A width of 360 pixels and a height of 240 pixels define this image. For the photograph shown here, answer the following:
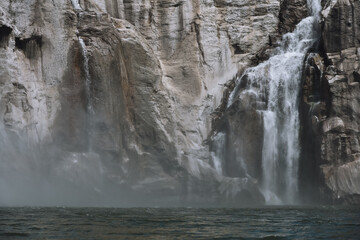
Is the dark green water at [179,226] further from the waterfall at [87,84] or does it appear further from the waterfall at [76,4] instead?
the waterfall at [76,4]

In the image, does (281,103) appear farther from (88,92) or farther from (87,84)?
(87,84)

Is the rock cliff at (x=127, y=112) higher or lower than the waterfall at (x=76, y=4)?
lower

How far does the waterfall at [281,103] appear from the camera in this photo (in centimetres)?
3322

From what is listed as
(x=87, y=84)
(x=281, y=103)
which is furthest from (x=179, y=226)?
(x=281, y=103)

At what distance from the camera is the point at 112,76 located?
33500 mm

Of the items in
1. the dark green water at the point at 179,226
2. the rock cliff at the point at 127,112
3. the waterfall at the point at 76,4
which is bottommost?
the dark green water at the point at 179,226

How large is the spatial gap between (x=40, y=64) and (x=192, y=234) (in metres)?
22.9

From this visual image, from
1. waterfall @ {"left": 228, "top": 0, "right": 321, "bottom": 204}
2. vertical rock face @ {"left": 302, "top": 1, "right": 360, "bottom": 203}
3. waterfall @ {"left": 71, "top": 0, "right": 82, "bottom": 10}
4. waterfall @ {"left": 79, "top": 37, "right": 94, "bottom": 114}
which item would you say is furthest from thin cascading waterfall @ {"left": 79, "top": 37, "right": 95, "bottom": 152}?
vertical rock face @ {"left": 302, "top": 1, "right": 360, "bottom": 203}

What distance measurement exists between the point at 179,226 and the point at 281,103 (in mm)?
20588

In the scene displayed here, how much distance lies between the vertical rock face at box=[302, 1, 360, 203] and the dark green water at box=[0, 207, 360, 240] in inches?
389

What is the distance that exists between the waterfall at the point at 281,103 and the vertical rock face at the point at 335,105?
107cm

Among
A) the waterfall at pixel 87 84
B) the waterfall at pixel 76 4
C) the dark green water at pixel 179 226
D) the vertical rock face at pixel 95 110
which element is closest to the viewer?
the dark green water at pixel 179 226

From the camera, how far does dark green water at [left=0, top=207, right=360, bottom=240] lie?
1409 cm

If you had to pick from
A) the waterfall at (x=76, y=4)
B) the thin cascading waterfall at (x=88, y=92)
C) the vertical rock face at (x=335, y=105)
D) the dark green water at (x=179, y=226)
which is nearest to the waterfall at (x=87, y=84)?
the thin cascading waterfall at (x=88, y=92)
